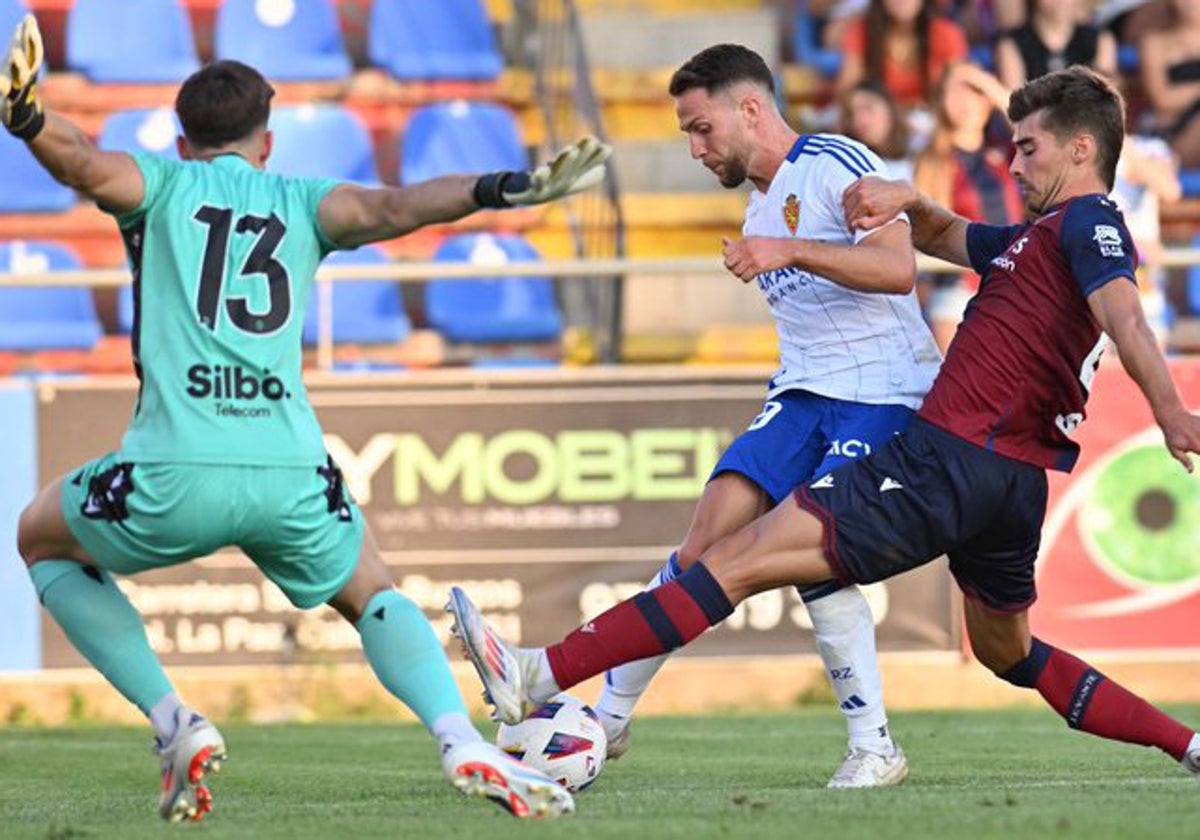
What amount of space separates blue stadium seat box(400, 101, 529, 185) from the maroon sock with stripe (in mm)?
7831

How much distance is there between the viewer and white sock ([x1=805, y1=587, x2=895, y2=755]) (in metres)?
6.89

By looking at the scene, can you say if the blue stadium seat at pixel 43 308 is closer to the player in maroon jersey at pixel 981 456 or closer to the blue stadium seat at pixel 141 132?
the blue stadium seat at pixel 141 132

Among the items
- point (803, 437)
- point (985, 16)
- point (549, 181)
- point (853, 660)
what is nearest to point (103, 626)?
point (549, 181)

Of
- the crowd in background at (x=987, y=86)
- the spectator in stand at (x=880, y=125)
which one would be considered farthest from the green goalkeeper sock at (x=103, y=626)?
the spectator in stand at (x=880, y=125)

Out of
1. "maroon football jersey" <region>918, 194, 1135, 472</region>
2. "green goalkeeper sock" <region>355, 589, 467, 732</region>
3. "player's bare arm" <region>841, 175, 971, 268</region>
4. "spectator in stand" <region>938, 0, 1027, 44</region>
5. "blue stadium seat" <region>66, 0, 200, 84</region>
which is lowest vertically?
"green goalkeeper sock" <region>355, 589, 467, 732</region>

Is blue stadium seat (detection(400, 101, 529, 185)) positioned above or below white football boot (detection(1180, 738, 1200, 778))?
above

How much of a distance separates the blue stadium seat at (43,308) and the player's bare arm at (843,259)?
22.8 feet

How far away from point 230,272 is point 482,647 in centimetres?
122

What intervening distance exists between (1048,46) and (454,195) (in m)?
8.88

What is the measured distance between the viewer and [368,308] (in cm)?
1287

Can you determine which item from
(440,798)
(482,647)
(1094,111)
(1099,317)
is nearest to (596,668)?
(482,647)

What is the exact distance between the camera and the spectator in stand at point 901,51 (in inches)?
554

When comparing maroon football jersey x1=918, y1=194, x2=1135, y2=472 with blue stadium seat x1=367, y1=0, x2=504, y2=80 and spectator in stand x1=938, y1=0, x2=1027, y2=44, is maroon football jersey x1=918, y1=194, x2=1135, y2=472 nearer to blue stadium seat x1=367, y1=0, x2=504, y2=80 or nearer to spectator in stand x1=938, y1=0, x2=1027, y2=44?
spectator in stand x1=938, y1=0, x2=1027, y2=44

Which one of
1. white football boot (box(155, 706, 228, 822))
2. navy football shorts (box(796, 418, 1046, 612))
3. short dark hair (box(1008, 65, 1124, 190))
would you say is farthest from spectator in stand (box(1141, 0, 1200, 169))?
white football boot (box(155, 706, 228, 822))
